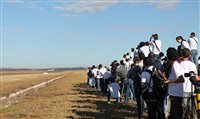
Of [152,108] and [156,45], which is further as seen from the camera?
Result: [156,45]

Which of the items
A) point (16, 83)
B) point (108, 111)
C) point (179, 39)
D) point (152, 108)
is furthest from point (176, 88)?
point (16, 83)

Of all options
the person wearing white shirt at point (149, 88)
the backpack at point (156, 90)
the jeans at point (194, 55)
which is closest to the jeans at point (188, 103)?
the backpack at point (156, 90)

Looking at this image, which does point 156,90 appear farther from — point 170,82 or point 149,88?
point 170,82

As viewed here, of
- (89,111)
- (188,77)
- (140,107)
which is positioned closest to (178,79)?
(188,77)

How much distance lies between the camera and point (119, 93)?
63.5ft

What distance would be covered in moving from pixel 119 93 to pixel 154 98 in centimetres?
852

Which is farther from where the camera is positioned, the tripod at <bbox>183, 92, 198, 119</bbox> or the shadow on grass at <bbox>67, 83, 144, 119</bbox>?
the shadow on grass at <bbox>67, 83, 144, 119</bbox>

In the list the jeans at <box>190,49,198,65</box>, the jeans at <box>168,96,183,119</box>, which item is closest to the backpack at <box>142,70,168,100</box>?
the jeans at <box>168,96,183,119</box>

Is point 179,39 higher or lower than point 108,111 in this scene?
higher

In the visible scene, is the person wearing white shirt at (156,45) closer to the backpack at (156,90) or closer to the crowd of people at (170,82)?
the crowd of people at (170,82)

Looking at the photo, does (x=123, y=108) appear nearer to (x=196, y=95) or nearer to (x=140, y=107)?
(x=140, y=107)

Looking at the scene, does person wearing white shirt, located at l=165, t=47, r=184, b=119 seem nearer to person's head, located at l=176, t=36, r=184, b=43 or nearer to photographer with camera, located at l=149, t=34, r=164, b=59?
person's head, located at l=176, t=36, r=184, b=43

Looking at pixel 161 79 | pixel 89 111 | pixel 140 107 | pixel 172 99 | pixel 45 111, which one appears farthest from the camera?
pixel 45 111

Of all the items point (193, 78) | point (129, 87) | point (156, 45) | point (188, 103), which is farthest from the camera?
point (129, 87)
